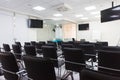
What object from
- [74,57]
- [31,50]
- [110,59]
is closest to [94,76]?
[110,59]

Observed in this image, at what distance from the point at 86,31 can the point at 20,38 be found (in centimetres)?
759

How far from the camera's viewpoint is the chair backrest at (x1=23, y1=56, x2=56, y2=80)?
151 cm

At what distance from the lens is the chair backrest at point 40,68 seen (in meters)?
1.51

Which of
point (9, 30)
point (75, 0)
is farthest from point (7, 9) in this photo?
point (75, 0)

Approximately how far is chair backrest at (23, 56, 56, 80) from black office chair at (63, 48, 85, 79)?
107cm

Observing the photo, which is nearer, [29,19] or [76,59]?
[76,59]

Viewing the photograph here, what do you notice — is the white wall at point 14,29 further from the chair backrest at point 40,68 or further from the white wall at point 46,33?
the chair backrest at point 40,68

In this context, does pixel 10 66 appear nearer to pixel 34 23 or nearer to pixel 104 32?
pixel 34 23

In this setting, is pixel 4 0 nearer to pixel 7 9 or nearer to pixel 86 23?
pixel 7 9

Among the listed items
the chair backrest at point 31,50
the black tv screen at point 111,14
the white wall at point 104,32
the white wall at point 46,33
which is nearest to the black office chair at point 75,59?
the chair backrest at point 31,50

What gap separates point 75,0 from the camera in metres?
5.87

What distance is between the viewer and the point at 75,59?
2615mm

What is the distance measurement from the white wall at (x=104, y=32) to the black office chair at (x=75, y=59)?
8.25 meters

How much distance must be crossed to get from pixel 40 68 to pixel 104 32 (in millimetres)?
10449
